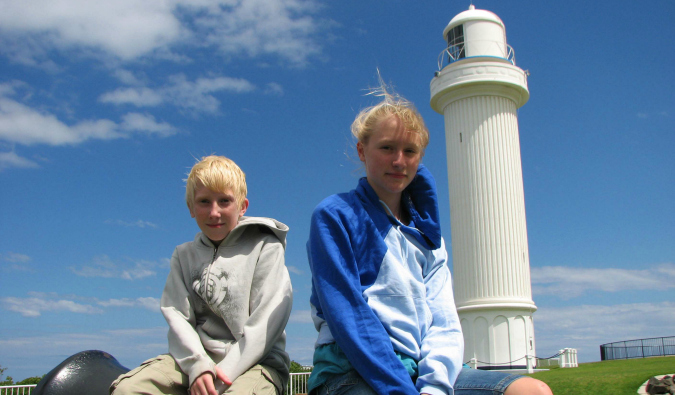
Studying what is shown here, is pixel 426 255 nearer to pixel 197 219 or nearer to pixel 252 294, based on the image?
pixel 252 294

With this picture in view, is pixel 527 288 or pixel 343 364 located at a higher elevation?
pixel 527 288

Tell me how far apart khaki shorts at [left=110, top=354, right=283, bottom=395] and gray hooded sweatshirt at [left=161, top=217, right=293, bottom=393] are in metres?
0.05

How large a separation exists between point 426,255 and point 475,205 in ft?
48.8

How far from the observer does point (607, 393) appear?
855 centimetres

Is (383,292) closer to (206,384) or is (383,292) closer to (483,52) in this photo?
(206,384)

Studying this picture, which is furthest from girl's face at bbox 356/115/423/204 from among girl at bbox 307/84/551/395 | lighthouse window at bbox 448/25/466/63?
lighthouse window at bbox 448/25/466/63

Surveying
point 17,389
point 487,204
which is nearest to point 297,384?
point 17,389

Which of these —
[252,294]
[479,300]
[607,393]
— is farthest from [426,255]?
[479,300]

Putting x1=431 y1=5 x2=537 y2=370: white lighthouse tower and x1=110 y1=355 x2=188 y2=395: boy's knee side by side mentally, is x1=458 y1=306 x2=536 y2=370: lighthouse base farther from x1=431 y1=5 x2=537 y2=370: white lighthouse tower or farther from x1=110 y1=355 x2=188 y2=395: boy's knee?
x1=110 y1=355 x2=188 y2=395: boy's knee

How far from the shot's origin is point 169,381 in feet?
8.05

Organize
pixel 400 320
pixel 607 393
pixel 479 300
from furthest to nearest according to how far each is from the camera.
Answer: pixel 479 300
pixel 607 393
pixel 400 320

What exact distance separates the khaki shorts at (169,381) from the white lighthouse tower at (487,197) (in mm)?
14622

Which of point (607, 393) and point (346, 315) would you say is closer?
point (346, 315)

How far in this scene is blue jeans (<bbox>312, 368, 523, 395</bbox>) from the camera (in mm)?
2080
